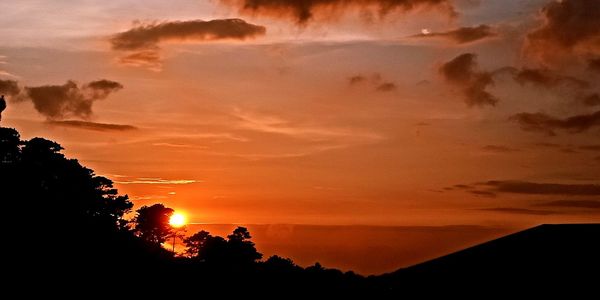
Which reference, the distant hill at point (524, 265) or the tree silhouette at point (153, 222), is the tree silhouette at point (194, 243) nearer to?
the tree silhouette at point (153, 222)

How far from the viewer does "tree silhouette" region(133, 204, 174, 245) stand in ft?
342

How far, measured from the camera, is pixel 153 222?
105 meters

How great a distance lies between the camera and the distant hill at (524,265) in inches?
866

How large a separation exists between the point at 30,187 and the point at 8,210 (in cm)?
801

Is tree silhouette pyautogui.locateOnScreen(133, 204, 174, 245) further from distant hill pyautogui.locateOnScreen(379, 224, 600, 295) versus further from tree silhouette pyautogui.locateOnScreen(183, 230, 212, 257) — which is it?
distant hill pyautogui.locateOnScreen(379, 224, 600, 295)

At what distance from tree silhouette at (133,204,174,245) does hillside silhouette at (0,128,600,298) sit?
7.08 ft

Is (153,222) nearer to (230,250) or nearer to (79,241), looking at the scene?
(230,250)

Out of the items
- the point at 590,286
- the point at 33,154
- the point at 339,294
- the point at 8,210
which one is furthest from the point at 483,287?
the point at 33,154

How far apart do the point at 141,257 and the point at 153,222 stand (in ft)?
144

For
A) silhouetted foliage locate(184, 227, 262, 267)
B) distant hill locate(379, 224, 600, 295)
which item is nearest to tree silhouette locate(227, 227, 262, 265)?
silhouetted foliage locate(184, 227, 262, 267)

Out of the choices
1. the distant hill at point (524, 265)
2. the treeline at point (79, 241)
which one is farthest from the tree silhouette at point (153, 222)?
the distant hill at point (524, 265)

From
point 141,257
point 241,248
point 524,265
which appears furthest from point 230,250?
point 524,265

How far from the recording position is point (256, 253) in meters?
104

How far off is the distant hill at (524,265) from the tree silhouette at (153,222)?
274 ft
